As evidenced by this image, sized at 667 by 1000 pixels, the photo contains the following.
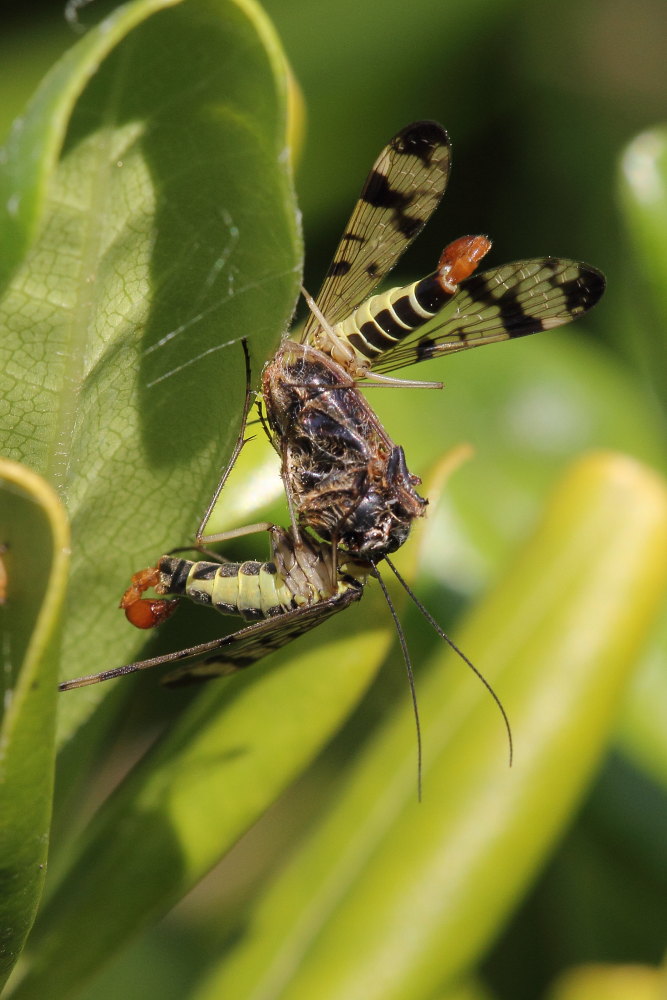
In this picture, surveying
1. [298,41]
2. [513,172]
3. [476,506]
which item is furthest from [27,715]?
[513,172]

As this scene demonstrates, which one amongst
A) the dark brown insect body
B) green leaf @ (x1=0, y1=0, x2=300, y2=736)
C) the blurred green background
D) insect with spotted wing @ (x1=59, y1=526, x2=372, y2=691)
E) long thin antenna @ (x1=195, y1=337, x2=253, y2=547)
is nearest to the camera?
green leaf @ (x1=0, y1=0, x2=300, y2=736)

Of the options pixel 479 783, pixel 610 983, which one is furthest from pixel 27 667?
pixel 610 983

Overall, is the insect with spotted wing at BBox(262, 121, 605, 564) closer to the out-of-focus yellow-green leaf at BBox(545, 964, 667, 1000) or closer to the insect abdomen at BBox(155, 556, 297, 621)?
the insect abdomen at BBox(155, 556, 297, 621)

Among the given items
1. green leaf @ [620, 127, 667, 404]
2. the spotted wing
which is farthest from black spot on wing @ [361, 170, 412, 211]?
green leaf @ [620, 127, 667, 404]

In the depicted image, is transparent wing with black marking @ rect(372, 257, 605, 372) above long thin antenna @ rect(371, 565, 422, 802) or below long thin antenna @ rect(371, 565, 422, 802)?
above

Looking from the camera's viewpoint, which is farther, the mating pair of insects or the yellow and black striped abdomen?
the yellow and black striped abdomen

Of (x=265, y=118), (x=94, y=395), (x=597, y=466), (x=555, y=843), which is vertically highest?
(x=265, y=118)

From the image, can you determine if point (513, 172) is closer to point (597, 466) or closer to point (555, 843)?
point (597, 466)
